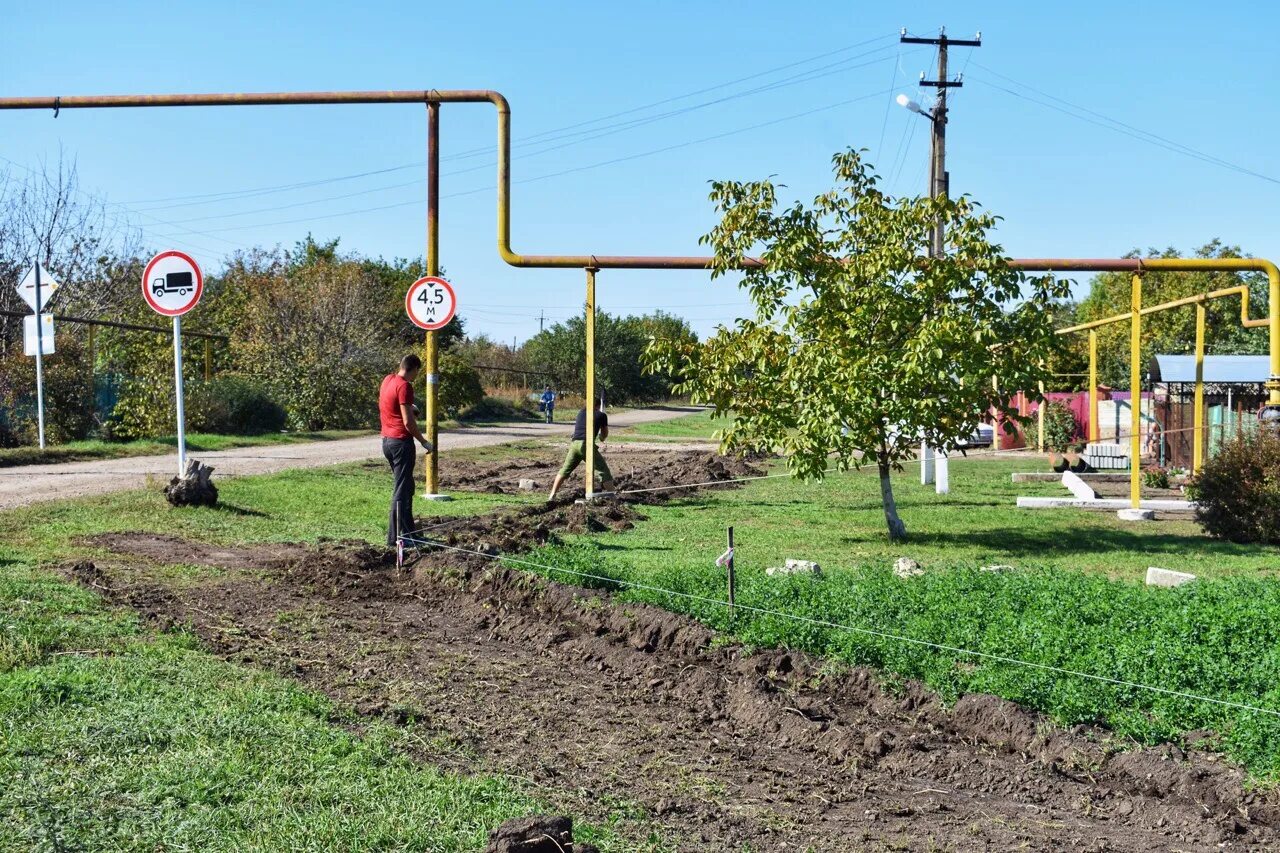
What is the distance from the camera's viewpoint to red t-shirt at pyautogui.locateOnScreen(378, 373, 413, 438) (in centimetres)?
1205

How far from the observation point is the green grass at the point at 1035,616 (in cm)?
639

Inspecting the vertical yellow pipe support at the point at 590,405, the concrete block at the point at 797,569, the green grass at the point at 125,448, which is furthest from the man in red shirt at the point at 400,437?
the green grass at the point at 125,448

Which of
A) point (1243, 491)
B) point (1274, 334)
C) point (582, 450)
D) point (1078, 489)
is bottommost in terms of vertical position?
point (1078, 489)

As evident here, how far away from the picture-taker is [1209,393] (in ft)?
93.9

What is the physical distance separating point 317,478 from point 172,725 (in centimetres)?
1348

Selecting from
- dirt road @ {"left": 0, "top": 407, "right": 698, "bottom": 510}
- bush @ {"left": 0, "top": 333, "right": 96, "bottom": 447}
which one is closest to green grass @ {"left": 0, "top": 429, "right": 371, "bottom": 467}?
dirt road @ {"left": 0, "top": 407, "right": 698, "bottom": 510}

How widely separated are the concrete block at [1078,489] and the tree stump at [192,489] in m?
12.7

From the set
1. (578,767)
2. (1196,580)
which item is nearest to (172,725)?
(578,767)

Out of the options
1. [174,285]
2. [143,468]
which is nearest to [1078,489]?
[174,285]

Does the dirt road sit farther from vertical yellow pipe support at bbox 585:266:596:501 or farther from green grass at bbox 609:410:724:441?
green grass at bbox 609:410:724:441

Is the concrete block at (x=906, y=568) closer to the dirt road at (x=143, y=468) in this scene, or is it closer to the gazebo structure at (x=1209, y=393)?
the dirt road at (x=143, y=468)

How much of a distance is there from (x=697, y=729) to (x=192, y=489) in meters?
9.15

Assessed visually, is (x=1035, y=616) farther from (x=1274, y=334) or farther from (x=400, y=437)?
(x=1274, y=334)

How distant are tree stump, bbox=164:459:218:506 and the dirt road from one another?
4.96 ft
